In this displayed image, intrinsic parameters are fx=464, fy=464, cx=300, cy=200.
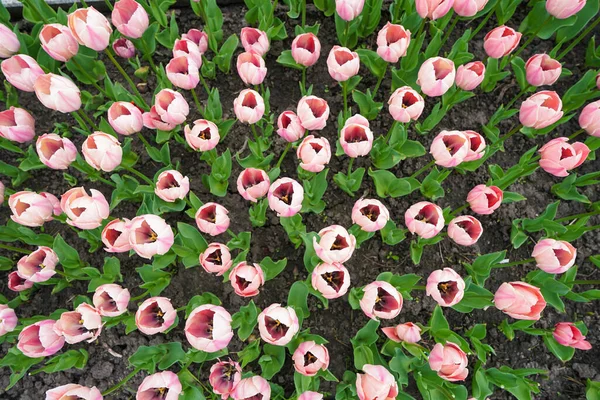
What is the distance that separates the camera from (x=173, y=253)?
1.78 meters

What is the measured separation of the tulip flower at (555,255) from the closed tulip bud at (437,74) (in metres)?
0.64

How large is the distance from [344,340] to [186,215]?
0.83 metres

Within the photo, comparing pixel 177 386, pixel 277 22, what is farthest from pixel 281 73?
pixel 177 386

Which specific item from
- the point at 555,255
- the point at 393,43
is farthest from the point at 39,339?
the point at 555,255

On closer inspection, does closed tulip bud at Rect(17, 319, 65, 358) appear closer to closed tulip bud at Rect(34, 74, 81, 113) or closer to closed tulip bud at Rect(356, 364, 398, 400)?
closed tulip bud at Rect(34, 74, 81, 113)

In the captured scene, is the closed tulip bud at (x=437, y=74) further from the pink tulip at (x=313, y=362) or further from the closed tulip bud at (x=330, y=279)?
the pink tulip at (x=313, y=362)

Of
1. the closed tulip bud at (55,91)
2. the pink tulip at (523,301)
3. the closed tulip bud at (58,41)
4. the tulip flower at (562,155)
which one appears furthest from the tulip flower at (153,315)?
the tulip flower at (562,155)

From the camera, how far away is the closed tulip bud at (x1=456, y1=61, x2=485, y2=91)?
5.61 ft

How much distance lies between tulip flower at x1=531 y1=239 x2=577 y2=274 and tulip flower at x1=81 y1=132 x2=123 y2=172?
4.84 feet

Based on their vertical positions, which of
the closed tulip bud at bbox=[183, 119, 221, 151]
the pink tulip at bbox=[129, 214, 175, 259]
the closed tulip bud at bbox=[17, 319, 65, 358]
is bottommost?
the closed tulip bud at bbox=[17, 319, 65, 358]

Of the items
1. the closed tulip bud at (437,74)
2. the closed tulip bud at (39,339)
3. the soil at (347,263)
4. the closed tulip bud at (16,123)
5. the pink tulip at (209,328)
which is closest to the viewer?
the pink tulip at (209,328)

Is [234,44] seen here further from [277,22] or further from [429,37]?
[429,37]

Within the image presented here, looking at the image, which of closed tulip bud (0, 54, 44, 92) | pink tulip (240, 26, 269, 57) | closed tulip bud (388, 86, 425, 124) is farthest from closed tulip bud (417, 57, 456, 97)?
closed tulip bud (0, 54, 44, 92)

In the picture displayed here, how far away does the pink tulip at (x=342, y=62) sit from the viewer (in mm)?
1652
